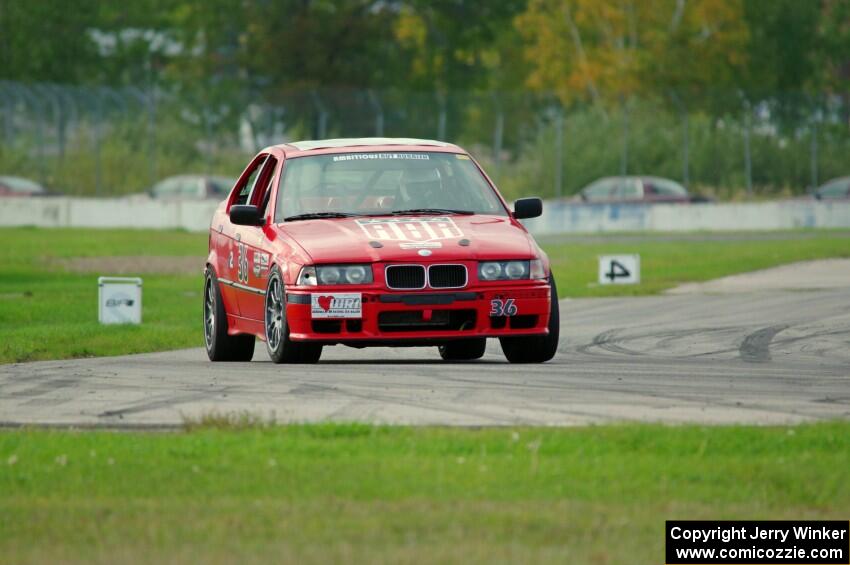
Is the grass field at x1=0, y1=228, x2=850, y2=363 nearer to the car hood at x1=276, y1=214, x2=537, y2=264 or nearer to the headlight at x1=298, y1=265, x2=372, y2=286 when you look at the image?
the car hood at x1=276, y1=214, x2=537, y2=264

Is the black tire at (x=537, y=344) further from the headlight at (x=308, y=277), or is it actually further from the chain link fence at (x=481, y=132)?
the chain link fence at (x=481, y=132)

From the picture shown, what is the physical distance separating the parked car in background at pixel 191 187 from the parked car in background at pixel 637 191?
10.4 metres

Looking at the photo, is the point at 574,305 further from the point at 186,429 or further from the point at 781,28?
the point at 781,28

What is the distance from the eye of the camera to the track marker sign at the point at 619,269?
25.3m

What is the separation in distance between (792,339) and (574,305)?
6.08 m

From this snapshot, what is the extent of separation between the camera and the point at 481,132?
5062 centimetres

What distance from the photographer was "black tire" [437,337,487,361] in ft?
47.6

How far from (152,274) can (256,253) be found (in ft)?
54.1

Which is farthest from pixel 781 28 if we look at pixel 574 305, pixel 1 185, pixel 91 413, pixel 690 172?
pixel 91 413

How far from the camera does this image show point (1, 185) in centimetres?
5369

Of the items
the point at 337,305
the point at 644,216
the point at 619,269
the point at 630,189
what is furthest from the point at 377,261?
the point at 630,189

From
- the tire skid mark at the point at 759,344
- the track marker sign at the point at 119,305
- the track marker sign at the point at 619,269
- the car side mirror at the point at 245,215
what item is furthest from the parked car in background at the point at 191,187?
the car side mirror at the point at 245,215

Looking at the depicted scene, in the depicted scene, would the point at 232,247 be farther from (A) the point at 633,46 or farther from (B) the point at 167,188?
(A) the point at 633,46

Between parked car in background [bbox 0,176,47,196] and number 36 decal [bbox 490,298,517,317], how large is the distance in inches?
1666
